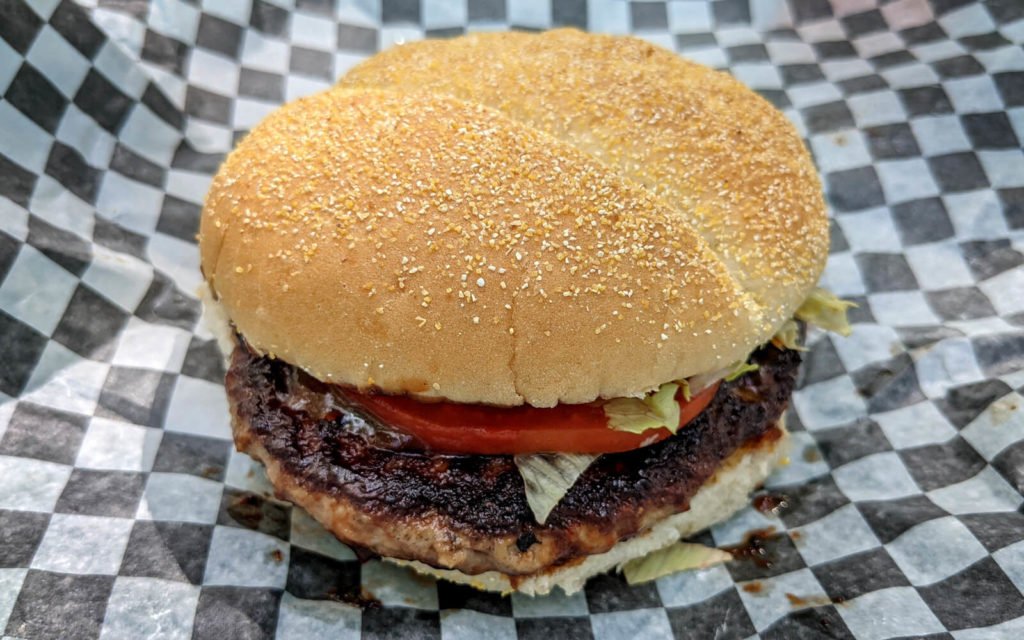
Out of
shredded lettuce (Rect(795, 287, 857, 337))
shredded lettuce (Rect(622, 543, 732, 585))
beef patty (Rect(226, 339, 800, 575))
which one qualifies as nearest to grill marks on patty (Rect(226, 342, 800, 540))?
beef patty (Rect(226, 339, 800, 575))

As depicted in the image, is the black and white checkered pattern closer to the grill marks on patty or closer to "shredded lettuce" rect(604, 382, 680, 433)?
the grill marks on patty

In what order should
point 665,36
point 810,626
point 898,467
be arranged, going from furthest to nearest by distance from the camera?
point 665,36
point 898,467
point 810,626

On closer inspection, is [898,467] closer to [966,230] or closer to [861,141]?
[966,230]

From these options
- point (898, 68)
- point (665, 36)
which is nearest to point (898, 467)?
point (898, 68)

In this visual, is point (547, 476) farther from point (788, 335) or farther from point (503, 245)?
point (788, 335)

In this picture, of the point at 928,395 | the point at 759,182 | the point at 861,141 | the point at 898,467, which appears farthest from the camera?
the point at 861,141

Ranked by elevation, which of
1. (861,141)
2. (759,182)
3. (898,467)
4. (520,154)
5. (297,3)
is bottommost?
(898,467)

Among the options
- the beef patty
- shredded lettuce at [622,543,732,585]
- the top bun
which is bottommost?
shredded lettuce at [622,543,732,585]
